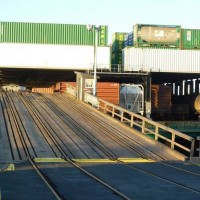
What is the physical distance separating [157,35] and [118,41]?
1020cm

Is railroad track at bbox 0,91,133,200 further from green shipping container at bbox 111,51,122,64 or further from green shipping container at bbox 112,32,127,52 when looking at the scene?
green shipping container at bbox 112,32,127,52

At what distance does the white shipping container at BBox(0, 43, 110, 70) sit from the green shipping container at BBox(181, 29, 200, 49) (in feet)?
33.1

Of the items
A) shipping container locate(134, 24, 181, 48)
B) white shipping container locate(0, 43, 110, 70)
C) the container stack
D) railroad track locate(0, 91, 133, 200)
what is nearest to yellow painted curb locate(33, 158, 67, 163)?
railroad track locate(0, 91, 133, 200)

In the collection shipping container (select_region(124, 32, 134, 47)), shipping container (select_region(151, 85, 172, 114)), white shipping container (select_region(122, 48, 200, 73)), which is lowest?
shipping container (select_region(151, 85, 172, 114))


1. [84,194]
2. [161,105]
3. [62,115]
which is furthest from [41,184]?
[161,105]

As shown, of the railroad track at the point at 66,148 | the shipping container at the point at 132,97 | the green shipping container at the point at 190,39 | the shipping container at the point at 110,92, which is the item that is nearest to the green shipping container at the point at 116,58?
the green shipping container at the point at 190,39

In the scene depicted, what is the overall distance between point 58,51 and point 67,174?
4490 centimetres

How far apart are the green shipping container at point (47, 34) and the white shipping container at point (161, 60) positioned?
14.2 ft

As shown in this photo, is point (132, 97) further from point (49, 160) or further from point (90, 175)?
point (90, 175)

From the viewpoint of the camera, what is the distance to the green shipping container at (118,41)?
65.6 meters

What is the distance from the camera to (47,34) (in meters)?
58.2

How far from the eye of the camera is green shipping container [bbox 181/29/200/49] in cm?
5906

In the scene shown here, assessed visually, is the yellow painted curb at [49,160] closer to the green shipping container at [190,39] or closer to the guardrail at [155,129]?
the guardrail at [155,129]

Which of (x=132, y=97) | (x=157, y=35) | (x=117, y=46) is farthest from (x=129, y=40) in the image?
(x=132, y=97)
